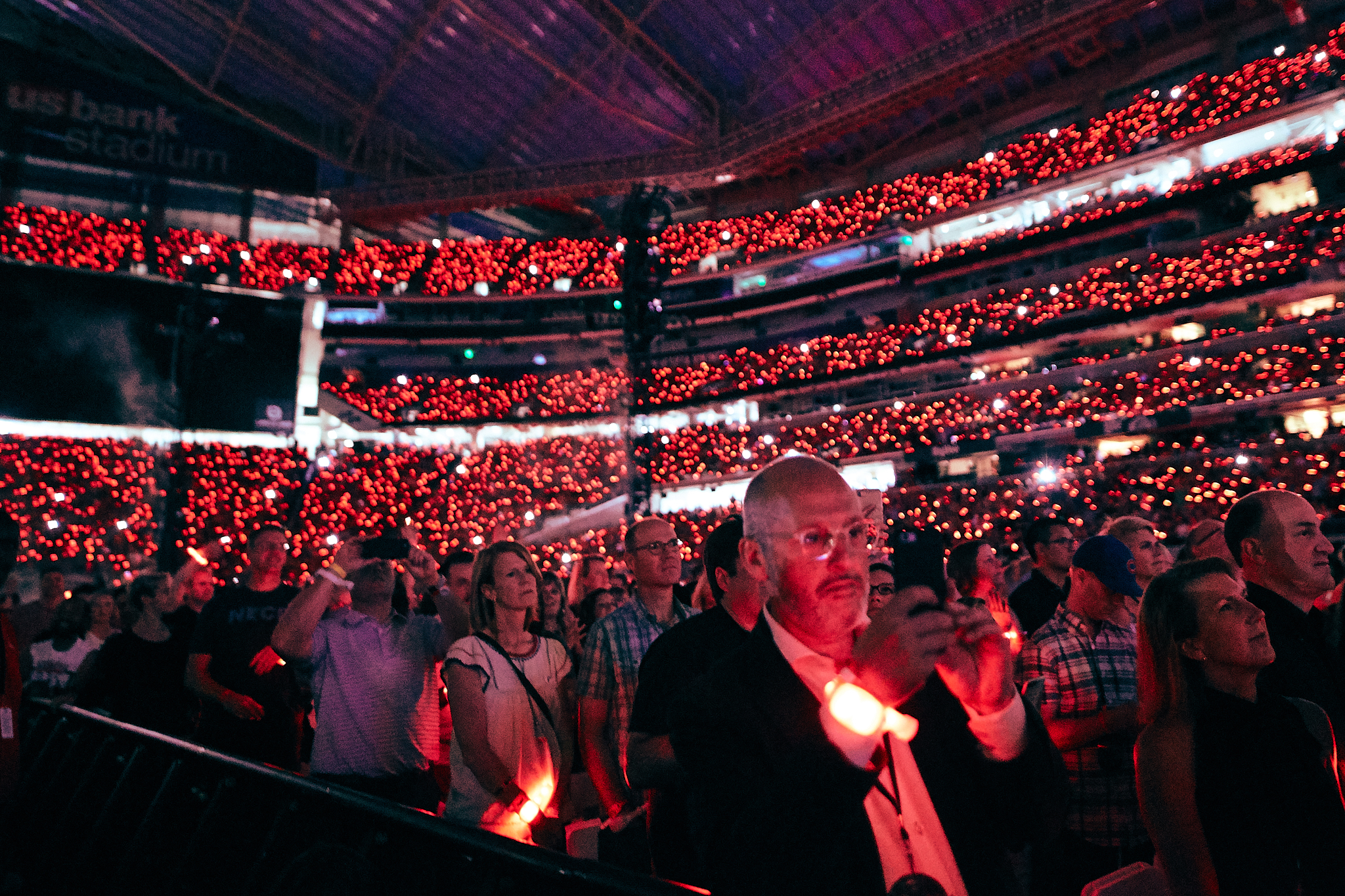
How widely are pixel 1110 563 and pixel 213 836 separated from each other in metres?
3.97

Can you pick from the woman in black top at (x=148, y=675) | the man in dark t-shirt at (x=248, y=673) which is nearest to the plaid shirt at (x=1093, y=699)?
the man in dark t-shirt at (x=248, y=673)

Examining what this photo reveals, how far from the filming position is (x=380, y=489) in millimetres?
27516

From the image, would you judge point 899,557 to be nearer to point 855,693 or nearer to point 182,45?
point 855,693

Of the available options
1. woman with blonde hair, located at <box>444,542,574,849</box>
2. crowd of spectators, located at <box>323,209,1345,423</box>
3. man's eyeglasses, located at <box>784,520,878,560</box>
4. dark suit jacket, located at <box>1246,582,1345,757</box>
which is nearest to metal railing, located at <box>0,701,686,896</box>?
woman with blonde hair, located at <box>444,542,574,849</box>

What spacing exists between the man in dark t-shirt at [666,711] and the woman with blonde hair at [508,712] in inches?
25.9

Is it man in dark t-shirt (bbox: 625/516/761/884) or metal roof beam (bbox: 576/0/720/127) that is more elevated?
metal roof beam (bbox: 576/0/720/127)

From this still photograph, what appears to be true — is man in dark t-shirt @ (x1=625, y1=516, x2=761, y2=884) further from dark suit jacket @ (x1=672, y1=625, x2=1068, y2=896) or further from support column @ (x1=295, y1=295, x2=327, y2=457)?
support column @ (x1=295, y1=295, x2=327, y2=457)

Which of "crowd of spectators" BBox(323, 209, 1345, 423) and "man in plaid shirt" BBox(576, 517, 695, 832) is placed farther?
"crowd of spectators" BBox(323, 209, 1345, 423)

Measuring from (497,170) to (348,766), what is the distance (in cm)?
2505

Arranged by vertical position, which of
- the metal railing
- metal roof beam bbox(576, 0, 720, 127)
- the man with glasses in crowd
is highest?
metal roof beam bbox(576, 0, 720, 127)

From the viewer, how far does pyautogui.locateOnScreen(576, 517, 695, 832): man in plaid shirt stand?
138 inches

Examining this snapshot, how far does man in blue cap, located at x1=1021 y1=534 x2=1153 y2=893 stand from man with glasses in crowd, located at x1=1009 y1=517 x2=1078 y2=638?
1.79 meters

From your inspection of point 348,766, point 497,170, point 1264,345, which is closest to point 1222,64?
point 1264,345

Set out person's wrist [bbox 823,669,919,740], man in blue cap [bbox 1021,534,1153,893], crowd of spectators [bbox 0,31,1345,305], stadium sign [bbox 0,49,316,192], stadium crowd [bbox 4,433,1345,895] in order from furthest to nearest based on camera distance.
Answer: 1. stadium sign [bbox 0,49,316,192]
2. crowd of spectators [bbox 0,31,1345,305]
3. man in blue cap [bbox 1021,534,1153,893]
4. stadium crowd [bbox 4,433,1345,895]
5. person's wrist [bbox 823,669,919,740]
